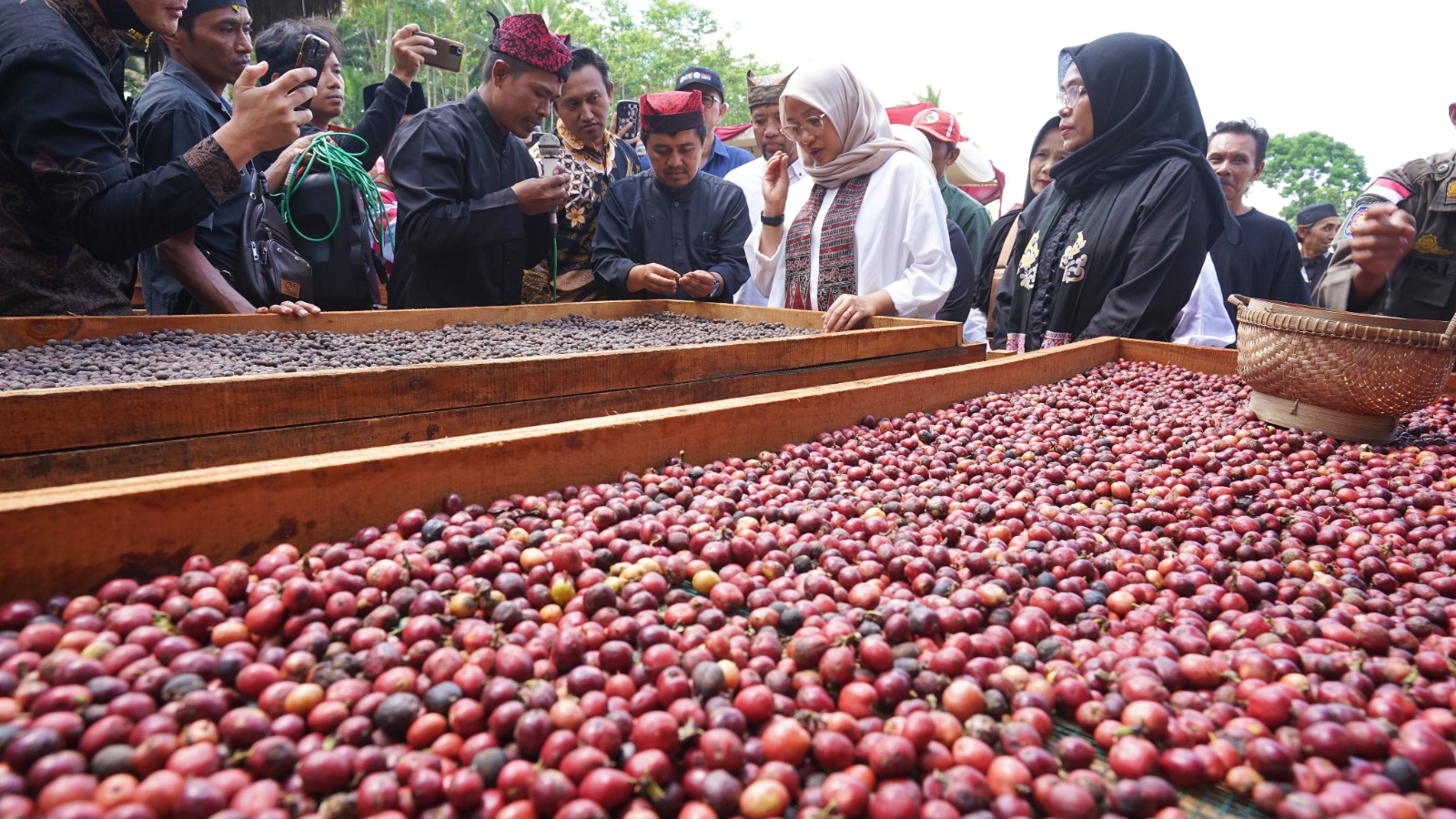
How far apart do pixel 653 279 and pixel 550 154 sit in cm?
113

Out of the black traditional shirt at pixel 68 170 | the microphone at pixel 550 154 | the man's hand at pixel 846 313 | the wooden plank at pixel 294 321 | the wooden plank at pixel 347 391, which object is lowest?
the wooden plank at pixel 347 391

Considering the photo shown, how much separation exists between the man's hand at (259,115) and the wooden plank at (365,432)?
1692mm

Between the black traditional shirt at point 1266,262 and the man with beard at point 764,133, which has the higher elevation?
the man with beard at point 764,133

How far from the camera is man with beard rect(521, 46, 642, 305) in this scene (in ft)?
18.3

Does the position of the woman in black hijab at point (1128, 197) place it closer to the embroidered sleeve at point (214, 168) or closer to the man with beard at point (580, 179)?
the man with beard at point (580, 179)

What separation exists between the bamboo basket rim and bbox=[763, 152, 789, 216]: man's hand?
304 centimetres

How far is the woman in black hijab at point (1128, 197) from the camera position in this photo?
167 inches

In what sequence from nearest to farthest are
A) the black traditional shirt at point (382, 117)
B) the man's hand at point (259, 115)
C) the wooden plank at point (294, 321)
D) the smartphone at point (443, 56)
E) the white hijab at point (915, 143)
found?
the wooden plank at point (294, 321), the man's hand at point (259, 115), the white hijab at point (915, 143), the smartphone at point (443, 56), the black traditional shirt at point (382, 117)

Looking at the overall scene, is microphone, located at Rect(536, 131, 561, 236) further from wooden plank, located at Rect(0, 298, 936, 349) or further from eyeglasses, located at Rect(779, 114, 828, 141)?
eyeglasses, located at Rect(779, 114, 828, 141)

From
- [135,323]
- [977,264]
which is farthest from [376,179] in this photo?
[977,264]

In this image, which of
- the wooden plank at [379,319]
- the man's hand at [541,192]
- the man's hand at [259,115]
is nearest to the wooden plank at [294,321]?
the wooden plank at [379,319]

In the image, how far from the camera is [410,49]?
5.29 meters

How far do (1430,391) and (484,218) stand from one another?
185 inches

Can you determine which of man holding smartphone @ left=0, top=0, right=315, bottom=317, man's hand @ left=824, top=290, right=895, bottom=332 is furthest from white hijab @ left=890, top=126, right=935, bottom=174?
man holding smartphone @ left=0, top=0, right=315, bottom=317
